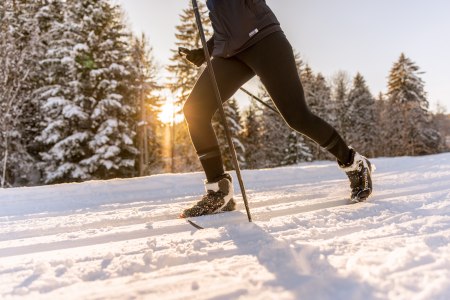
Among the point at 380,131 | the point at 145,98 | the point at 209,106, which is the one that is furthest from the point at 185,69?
the point at 380,131

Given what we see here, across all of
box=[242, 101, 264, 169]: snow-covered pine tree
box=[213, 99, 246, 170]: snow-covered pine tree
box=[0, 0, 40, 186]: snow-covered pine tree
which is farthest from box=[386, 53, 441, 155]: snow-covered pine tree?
box=[0, 0, 40, 186]: snow-covered pine tree

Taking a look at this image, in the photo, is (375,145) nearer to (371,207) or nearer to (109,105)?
(109,105)

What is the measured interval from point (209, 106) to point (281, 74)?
562 mm

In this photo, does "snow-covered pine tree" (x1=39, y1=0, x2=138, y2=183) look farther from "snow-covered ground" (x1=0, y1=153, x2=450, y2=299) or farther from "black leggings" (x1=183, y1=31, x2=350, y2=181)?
"snow-covered ground" (x1=0, y1=153, x2=450, y2=299)

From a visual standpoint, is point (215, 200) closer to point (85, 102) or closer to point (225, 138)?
point (85, 102)

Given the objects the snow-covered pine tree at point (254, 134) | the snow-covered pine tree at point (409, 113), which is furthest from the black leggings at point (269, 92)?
the snow-covered pine tree at point (409, 113)

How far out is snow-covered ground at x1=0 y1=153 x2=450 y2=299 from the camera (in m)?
1.08

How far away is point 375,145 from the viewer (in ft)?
135

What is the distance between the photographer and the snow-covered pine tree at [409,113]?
3494cm

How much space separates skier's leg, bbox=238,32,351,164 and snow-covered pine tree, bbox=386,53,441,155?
36.3m

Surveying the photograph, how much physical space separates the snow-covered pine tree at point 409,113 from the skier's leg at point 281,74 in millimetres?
36290

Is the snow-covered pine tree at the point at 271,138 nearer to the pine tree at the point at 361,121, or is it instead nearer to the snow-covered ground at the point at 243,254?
the pine tree at the point at 361,121

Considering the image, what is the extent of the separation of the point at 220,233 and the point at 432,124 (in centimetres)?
4153

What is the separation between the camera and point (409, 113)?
114 feet
